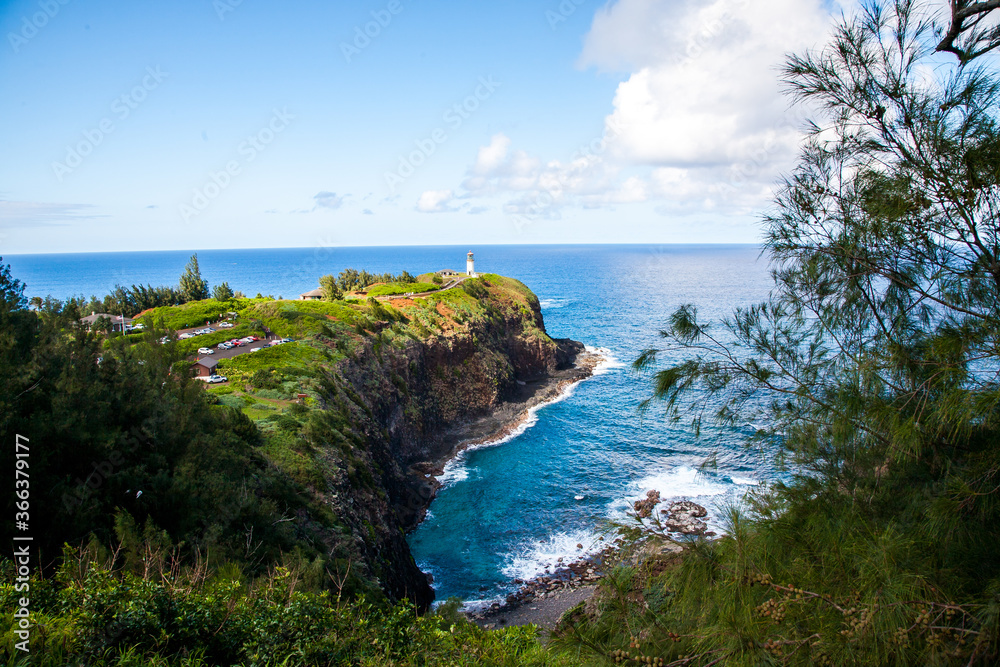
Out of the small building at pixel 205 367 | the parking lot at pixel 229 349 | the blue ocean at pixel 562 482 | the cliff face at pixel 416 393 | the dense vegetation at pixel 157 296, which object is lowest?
the blue ocean at pixel 562 482

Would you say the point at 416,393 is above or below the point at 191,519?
below

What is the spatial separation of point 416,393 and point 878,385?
37.3 metres

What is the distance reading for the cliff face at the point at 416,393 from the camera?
72.6ft

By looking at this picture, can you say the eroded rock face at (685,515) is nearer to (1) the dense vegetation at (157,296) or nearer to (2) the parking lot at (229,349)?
(2) the parking lot at (229,349)

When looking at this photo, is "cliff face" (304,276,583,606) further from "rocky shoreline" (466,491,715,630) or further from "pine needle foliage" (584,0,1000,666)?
"pine needle foliage" (584,0,1000,666)

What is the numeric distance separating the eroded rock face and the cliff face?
13.8 meters

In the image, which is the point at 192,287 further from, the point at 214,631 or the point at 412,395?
the point at 214,631

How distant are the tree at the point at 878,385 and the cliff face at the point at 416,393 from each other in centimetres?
1523

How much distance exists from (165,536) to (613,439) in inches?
1313

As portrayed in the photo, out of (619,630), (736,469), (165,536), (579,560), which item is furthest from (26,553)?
(736,469)

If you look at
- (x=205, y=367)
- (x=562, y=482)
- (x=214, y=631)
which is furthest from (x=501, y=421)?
(x=214, y=631)

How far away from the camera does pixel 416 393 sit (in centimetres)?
4128

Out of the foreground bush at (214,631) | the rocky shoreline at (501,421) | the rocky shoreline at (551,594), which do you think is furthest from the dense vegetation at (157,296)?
the foreground bush at (214,631)

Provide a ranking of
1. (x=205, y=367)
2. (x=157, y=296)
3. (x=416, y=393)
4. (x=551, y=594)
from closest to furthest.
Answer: (x=551, y=594) < (x=205, y=367) < (x=416, y=393) < (x=157, y=296)
